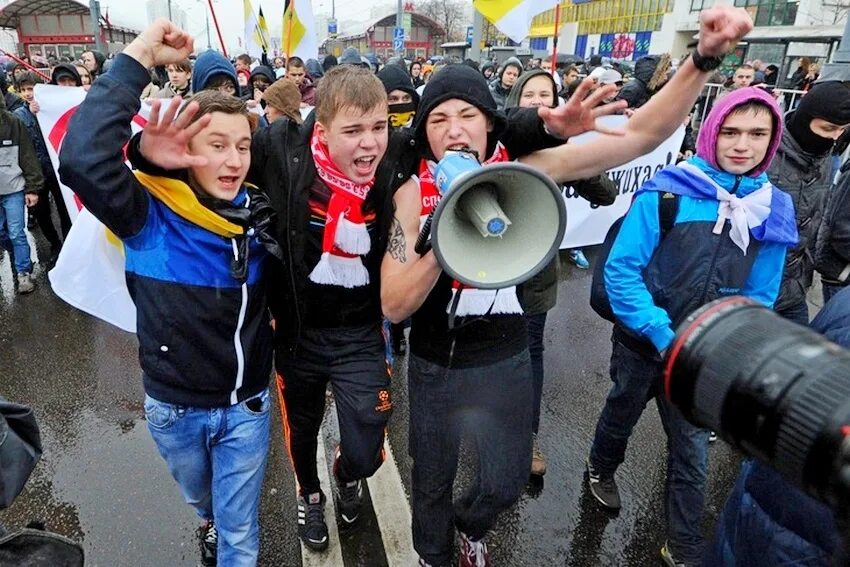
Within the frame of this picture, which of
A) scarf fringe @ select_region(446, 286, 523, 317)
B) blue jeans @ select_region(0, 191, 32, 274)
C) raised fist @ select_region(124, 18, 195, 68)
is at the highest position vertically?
raised fist @ select_region(124, 18, 195, 68)

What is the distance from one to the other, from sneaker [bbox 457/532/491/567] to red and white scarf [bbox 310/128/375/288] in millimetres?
1173

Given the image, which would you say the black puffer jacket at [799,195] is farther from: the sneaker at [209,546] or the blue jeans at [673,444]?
the sneaker at [209,546]

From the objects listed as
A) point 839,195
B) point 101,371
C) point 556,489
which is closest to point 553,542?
point 556,489

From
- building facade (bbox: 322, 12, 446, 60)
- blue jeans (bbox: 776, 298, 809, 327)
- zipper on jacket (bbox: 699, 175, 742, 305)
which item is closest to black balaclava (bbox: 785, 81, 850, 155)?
blue jeans (bbox: 776, 298, 809, 327)

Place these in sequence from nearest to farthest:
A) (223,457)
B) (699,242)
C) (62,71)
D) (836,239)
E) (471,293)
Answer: (471,293) < (223,457) < (699,242) < (836,239) < (62,71)

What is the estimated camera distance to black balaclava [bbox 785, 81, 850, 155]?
9.35ft

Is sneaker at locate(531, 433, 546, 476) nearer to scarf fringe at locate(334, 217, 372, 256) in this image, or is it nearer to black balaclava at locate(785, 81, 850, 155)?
scarf fringe at locate(334, 217, 372, 256)

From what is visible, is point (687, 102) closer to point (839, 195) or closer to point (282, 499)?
point (839, 195)

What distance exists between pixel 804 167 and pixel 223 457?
9.62ft

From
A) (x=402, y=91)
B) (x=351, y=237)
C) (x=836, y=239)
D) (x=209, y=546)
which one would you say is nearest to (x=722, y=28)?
(x=351, y=237)

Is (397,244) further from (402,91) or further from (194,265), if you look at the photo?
(402,91)

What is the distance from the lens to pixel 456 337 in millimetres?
2055

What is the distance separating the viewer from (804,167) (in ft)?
9.62

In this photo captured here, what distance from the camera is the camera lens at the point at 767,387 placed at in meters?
0.74
